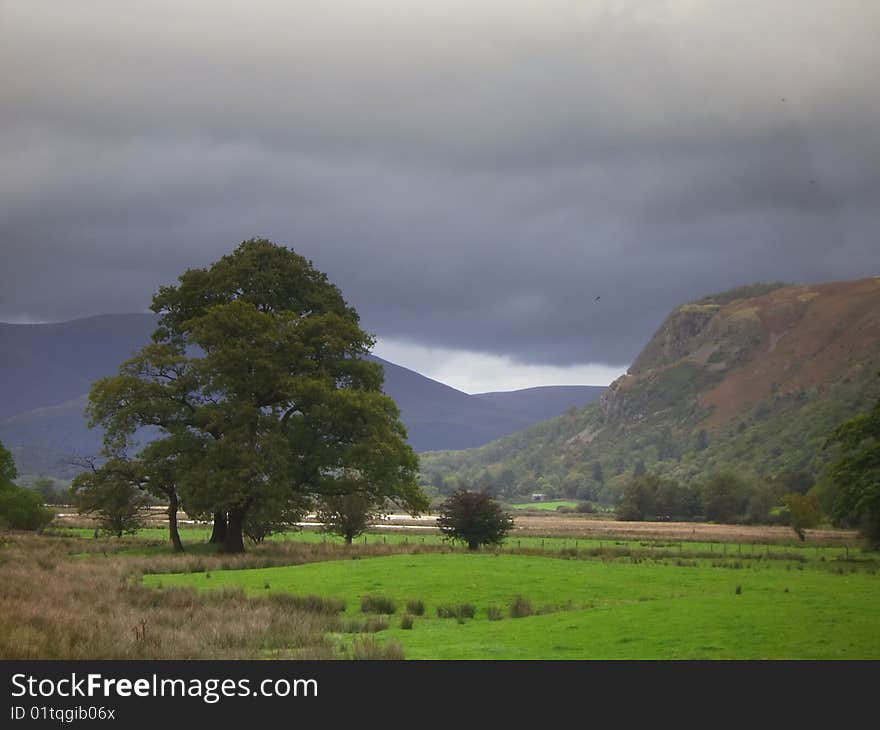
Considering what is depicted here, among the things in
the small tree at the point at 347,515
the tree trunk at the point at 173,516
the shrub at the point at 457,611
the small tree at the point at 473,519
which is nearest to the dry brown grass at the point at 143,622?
the shrub at the point at 457,611

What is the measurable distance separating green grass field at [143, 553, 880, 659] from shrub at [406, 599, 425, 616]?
12.2 inches

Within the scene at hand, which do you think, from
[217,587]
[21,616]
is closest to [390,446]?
[217,587]

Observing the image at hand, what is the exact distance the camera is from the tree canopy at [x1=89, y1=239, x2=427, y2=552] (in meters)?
53.5

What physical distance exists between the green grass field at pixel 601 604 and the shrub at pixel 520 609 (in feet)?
1.26

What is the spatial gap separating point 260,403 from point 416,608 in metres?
28.5

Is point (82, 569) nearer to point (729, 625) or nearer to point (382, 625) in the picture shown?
point (382, 625)

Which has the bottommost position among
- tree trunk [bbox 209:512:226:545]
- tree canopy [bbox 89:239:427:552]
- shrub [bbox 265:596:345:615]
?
shrub [bbox 265:596:345:615]

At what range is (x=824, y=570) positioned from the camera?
5034 cm

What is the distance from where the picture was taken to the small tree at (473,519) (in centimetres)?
6556

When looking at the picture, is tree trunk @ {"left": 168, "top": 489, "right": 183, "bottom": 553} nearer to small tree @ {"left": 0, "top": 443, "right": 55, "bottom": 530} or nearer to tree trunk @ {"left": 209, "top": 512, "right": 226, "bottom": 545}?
tree trunk @ {"left": 209, "top": 512, "right": 226, "bottom": 545}

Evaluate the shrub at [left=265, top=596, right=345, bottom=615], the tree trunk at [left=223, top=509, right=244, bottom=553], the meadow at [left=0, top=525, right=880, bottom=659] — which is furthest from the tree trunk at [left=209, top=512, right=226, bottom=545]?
the shrub at [left=265, top=596, right=345, bottom=615]

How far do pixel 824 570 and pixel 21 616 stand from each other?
40.2 meters

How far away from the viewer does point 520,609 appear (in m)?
30.2

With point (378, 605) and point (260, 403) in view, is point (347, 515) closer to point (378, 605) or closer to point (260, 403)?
point (260, 403)
